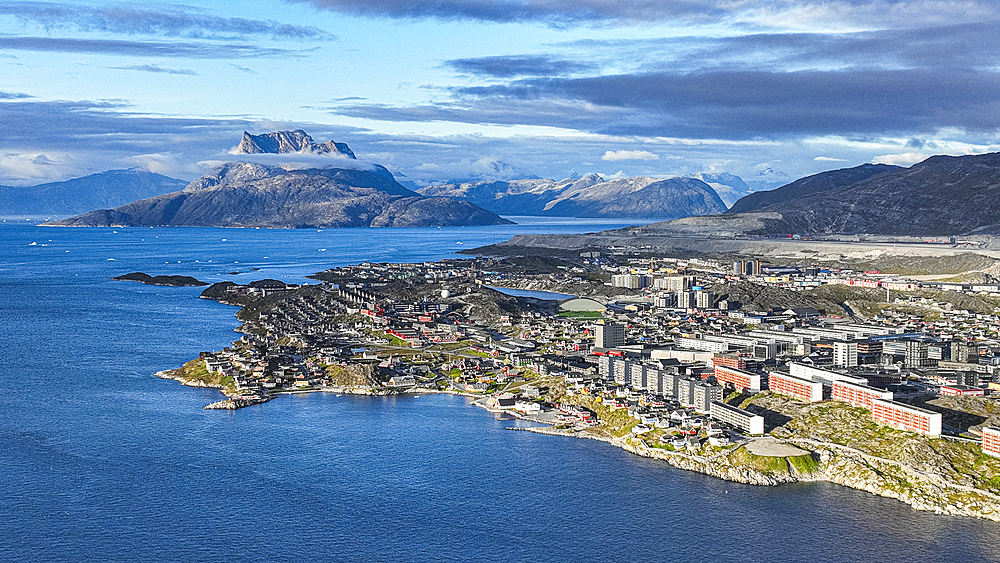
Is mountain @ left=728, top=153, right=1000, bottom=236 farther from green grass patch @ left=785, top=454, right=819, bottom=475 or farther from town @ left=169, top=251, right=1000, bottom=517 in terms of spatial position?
green grass patch @ left=785, top=454, right=819, bottom=475

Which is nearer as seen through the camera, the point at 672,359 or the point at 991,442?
the point at 991,442

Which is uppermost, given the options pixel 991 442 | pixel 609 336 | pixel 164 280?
pixel 609 336

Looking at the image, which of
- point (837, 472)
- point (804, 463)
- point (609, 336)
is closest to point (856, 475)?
point (837, 472)

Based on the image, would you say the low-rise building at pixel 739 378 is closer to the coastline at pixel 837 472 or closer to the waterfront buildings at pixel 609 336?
the coastline at pixel 837 472

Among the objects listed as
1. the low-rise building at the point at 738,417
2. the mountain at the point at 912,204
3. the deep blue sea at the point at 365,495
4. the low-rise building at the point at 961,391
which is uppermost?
the mountain at the point at 912,204

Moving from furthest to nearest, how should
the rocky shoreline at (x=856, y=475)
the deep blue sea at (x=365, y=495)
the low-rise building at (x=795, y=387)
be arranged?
the low-rise building at (x=795, y=387)
the rocky shoreline at (x=856, y=475)
the deep blue sea at (x=365, y=495)

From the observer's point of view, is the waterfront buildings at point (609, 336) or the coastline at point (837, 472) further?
the waterfront buildings at point (609, 336)

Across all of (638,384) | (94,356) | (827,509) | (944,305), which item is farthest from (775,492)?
(944,305)

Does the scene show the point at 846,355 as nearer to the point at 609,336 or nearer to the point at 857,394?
the point at 857,394

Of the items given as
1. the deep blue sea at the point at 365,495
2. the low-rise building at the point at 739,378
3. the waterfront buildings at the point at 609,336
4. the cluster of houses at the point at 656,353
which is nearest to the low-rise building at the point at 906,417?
the cluster of houses at the point at 656,353
